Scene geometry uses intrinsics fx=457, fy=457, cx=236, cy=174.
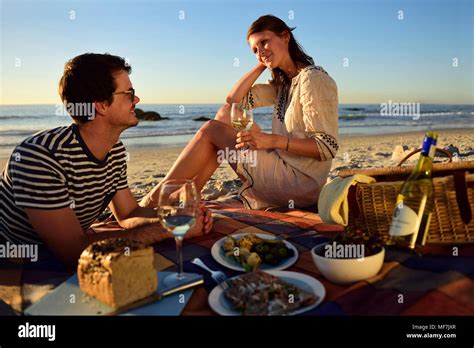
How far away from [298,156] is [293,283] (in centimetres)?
228

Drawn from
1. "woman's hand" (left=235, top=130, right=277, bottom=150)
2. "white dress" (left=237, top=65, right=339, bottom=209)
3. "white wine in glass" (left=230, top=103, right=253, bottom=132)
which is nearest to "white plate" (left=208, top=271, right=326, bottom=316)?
"white wine in glass" (left=230, top=103, right=253, bottom=132)

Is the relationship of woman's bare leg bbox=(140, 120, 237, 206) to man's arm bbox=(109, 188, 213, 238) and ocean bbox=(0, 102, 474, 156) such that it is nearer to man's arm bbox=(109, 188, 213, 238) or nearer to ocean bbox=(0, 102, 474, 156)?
man's arm bbox=(109, 188, 213, 238)

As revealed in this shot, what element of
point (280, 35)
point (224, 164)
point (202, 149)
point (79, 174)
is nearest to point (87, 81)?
point (79, 174)

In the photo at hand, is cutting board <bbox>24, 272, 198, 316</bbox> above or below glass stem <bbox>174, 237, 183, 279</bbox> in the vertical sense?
below

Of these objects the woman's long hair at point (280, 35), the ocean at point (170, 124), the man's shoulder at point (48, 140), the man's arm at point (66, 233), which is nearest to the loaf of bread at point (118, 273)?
the man's arm at point (66, 233)

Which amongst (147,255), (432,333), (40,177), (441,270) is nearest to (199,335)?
(147,255)

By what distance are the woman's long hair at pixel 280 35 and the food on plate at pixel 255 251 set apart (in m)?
2.51

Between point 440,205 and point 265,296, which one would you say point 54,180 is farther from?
point 440,205

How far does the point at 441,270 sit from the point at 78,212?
202 centimetres

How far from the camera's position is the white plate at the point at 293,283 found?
5.17 ft

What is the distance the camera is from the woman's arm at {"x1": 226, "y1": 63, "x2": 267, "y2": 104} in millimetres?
4748

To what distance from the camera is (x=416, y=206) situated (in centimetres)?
212

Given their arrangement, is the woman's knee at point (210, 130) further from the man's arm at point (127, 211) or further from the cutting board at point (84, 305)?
the cutting board at point (84, 305)

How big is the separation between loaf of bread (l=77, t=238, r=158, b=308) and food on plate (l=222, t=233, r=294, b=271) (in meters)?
0.44
